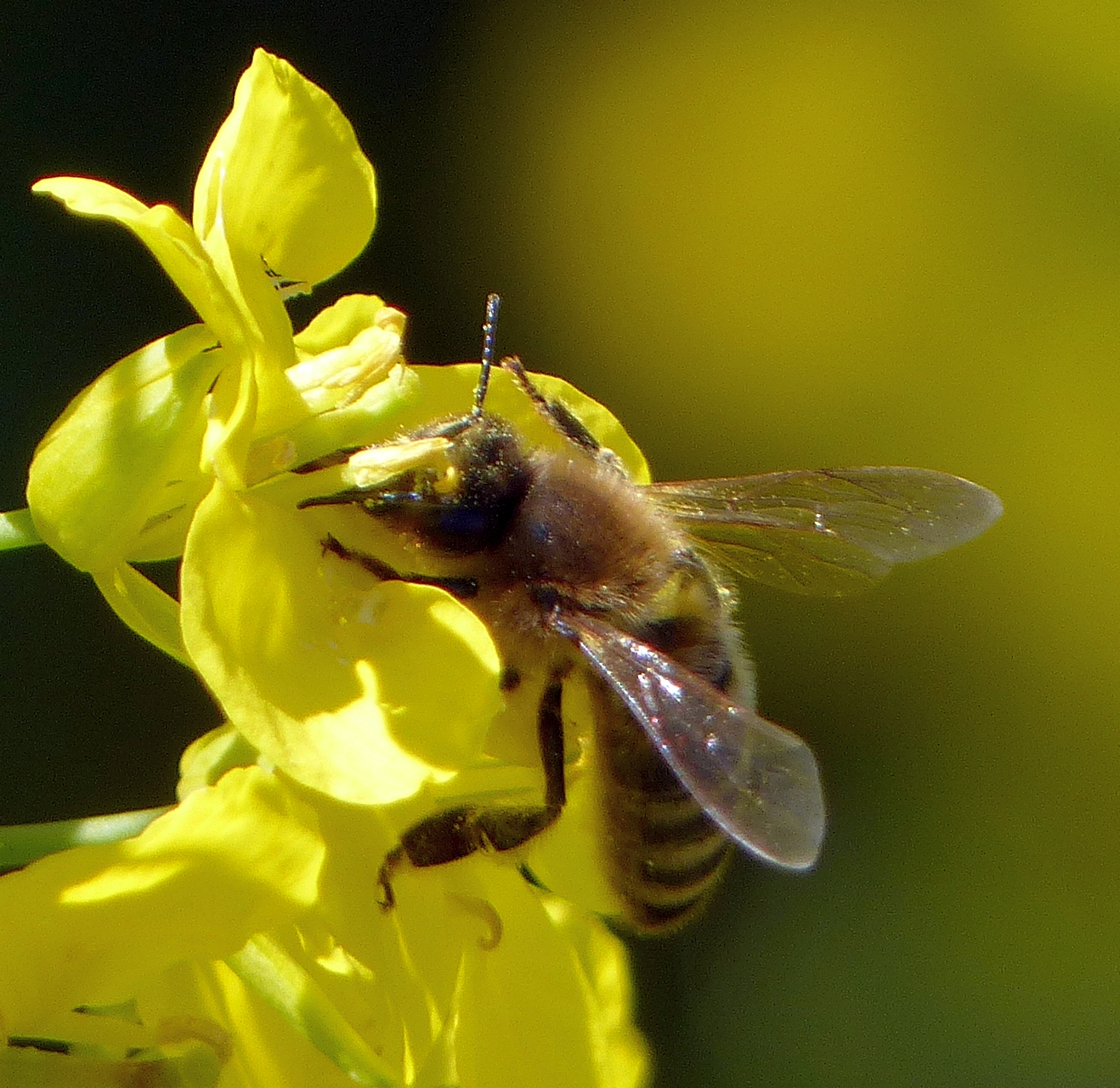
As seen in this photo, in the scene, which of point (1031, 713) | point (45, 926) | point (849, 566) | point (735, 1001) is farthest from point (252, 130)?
point (1031, 713)

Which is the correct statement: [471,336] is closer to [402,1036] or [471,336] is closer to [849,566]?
[849,566]

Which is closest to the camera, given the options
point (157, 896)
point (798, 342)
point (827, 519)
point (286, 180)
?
point (157, 896)

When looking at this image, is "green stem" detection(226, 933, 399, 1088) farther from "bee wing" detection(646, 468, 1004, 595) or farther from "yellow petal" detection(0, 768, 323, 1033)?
"bee wing" detection(646, 468, 1004, 595)

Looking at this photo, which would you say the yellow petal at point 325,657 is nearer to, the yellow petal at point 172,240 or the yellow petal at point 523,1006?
the yellow petal at point 172,240

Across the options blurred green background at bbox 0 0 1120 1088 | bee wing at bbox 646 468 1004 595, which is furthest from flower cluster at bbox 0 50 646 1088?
blurred green background at bbox 0 0 1120 1088

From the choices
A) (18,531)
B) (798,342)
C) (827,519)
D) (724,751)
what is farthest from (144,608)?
(798,342)

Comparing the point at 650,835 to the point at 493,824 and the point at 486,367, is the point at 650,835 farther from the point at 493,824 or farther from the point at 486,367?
the point at 486,367

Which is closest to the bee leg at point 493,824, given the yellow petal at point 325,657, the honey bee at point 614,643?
the honey bee at point 614,643
